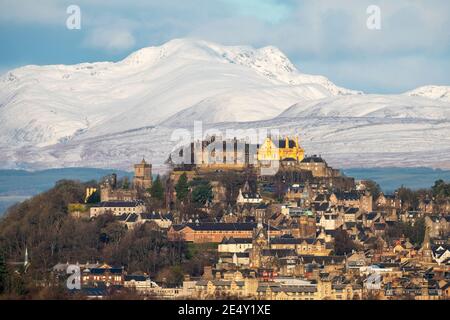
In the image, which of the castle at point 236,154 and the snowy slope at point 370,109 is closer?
the castle at point 236,154

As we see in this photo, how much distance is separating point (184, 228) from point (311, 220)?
6.32 meters

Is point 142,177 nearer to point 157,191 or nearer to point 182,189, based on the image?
point 157,191

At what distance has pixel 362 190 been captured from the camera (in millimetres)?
96438

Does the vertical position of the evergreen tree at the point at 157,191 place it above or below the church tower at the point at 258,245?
above

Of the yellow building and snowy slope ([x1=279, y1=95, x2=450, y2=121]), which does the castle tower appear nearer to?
the yellow building

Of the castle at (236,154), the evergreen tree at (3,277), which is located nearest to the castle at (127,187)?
the castle at (236,154)

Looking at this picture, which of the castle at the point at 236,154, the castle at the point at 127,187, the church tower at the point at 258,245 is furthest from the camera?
the castle at the point at 236,154

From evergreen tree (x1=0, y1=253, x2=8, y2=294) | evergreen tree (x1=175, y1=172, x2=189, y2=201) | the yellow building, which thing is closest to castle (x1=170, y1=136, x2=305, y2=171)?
the yellow building

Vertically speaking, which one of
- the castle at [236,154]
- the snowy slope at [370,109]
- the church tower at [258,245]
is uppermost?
the snowy slope at [370,109]

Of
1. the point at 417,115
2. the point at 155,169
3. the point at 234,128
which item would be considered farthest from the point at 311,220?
the point at 417,115

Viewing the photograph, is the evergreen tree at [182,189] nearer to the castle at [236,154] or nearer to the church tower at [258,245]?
the church tower at [258,245]

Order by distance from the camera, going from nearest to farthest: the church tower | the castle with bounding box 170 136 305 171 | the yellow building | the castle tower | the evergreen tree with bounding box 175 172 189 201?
the church tower → the evergreen tree with bounding box 175 172 189 201 → the castle tower → the castle with bounding box 170 136 305 171 → the yellow building

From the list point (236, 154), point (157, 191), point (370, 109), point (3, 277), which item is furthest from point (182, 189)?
point (370, 109)
